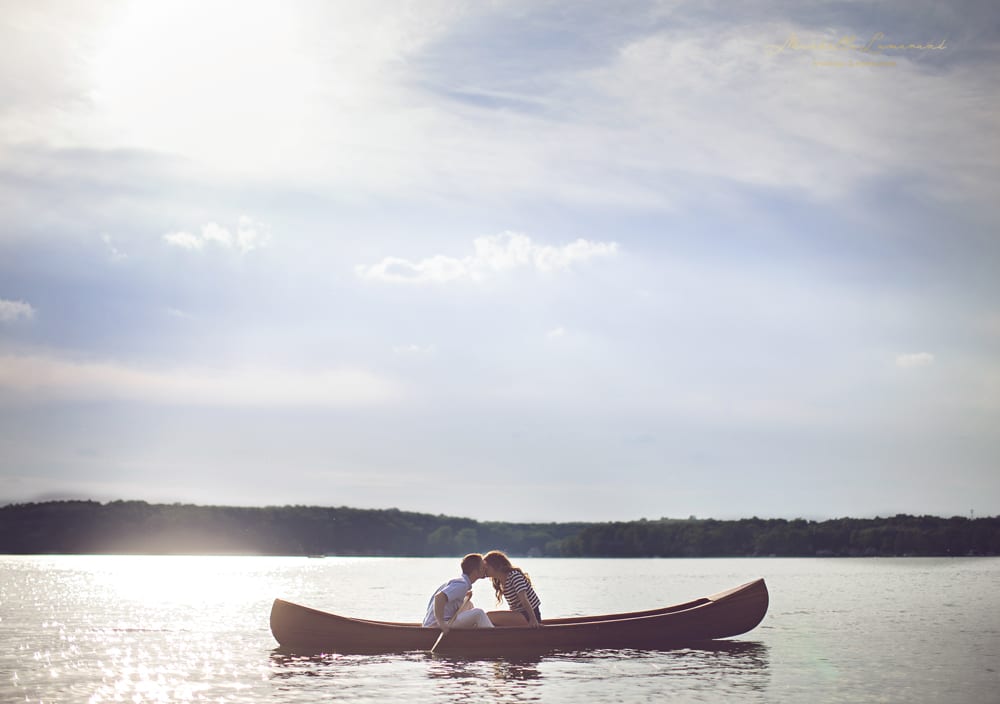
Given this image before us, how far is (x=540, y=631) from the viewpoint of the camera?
23.7 meters

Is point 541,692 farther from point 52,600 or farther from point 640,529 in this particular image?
point 640,529

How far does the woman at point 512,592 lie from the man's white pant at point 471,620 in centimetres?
51

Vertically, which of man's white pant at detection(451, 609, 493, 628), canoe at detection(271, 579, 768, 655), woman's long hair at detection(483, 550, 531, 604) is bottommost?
canoe at detection(271, 579, 768, 655)

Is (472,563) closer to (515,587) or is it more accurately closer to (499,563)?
(499,563)

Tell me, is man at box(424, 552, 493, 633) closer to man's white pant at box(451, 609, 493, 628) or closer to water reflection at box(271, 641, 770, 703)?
man's white pant at box(451, 609, 493, 628)

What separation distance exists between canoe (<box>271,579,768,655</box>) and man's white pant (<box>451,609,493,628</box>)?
0.18 m

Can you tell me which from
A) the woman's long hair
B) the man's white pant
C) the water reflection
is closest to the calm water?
the water reflection

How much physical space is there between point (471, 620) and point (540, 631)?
164 centimetres

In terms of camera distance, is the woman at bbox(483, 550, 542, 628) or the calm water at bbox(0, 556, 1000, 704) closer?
the calm water at bbox(0, 556, 1000, 704)

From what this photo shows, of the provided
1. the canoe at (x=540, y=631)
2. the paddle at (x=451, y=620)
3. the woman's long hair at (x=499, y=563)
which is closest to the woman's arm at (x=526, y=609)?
the canoe at (x=540, y=631)

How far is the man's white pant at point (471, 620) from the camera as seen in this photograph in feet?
76.7

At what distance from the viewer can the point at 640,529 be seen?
634 feet

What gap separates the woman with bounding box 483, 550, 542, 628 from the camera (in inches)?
883

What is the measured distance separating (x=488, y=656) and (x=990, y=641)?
1690cm
